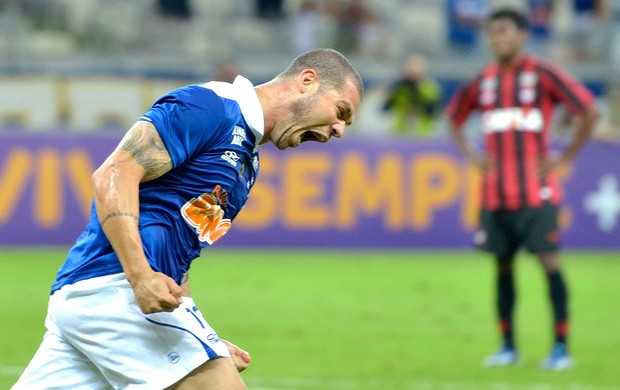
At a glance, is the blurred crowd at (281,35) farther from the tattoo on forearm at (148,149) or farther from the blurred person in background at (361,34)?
the tattoo on forearm at (148,149)

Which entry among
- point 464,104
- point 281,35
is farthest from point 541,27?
point 464,104

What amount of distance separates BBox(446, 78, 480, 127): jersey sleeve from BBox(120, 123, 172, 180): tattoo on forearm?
567 cm

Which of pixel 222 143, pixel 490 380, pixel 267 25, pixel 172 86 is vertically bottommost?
pixel 490 380

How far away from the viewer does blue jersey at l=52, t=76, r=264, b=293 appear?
4.15 m

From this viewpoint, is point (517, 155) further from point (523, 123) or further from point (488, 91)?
point (488, 91)

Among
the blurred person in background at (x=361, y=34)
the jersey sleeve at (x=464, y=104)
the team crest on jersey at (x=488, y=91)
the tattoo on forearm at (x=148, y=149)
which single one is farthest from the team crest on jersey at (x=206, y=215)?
the blurred person in background at (x=361, y=34)

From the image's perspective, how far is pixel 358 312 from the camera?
1139cm

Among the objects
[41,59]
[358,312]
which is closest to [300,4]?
[41,59]

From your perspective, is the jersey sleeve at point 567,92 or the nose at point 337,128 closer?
the nose at point 337,128

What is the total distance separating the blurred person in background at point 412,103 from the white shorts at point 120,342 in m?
14.3

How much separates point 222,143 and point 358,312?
7.28 metres

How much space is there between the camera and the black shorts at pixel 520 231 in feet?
29.4

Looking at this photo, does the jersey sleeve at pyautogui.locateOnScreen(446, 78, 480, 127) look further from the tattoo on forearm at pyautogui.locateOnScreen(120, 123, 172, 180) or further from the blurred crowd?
the blurred crowd

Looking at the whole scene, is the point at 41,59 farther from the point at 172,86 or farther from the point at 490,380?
the point at 490,380
